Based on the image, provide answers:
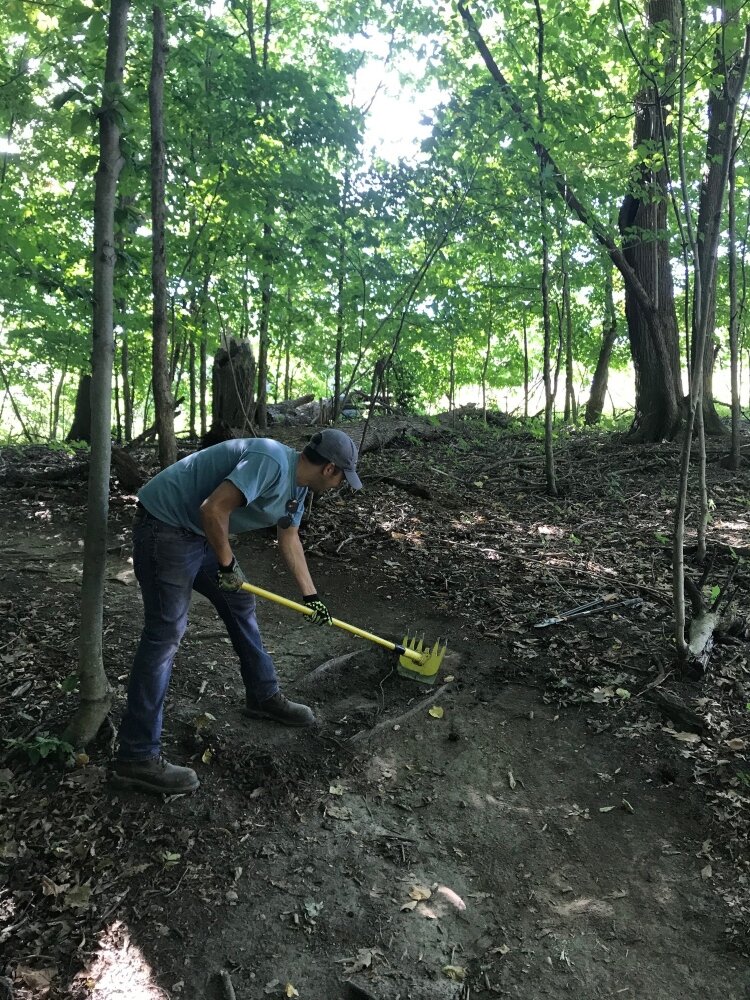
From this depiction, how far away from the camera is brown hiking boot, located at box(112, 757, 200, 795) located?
3.02 m

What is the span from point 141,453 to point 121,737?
21.7ft

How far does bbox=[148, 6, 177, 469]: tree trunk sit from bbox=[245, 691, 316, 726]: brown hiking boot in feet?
9.52

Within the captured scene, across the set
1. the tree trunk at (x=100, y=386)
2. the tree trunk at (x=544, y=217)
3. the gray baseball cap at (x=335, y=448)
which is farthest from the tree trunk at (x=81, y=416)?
the gray baseball cap at (x=335, y=448)

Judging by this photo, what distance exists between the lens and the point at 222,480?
3041mm

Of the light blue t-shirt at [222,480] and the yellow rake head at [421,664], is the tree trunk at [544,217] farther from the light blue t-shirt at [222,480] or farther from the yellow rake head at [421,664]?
the light blue t-shirt at [222,480]

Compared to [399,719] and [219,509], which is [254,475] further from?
[399,719]

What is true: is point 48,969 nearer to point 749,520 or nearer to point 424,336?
point 424,336

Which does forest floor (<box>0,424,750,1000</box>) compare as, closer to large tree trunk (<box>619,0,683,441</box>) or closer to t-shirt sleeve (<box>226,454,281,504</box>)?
t-shirt sleeve (<box>226,454,281,504</box>)

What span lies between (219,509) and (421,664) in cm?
197

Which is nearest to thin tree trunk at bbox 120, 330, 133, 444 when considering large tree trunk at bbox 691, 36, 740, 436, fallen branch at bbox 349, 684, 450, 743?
fallen branch at bbox 349, 684, 450, 743

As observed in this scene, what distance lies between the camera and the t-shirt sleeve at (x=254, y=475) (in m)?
2.88

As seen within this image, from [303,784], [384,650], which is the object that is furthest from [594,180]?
[303,784]

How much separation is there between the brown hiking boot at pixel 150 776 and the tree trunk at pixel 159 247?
10.9 ft

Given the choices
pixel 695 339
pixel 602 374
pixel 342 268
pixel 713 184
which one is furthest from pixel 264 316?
pixel 602 374
